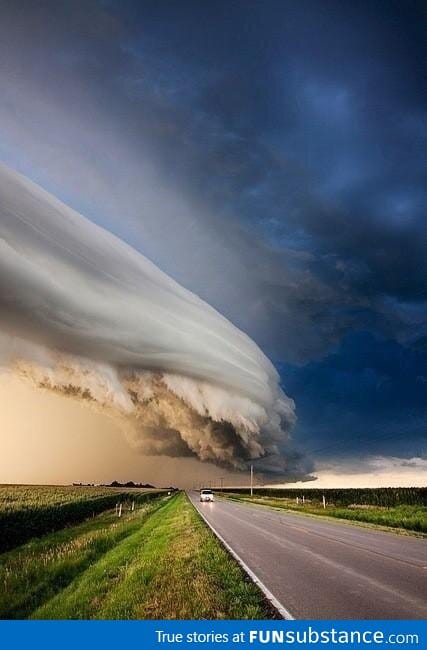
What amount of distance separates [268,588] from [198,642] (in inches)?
131

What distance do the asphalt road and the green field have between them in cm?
74

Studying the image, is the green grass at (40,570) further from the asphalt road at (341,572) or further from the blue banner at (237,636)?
the asphalt road at (341,572)

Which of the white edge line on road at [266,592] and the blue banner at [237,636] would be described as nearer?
the blue banner at [237,636]

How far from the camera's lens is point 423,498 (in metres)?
53.8

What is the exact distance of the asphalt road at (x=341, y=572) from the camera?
8047mm

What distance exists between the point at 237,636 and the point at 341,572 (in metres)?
5.81

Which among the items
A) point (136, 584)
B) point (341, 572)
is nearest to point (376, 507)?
point (341, 572)

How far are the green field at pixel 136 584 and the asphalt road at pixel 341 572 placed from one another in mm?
739

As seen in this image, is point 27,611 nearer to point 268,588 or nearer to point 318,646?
point 268,588

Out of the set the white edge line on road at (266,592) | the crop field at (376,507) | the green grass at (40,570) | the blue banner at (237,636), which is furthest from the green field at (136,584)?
the crop field at (376,507)

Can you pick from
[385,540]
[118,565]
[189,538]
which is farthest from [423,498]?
[118,565]

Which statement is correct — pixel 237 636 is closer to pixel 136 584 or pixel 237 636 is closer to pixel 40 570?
pixel 136 584

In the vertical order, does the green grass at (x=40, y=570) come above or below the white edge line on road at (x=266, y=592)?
below

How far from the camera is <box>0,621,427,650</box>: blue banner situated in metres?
6.61
